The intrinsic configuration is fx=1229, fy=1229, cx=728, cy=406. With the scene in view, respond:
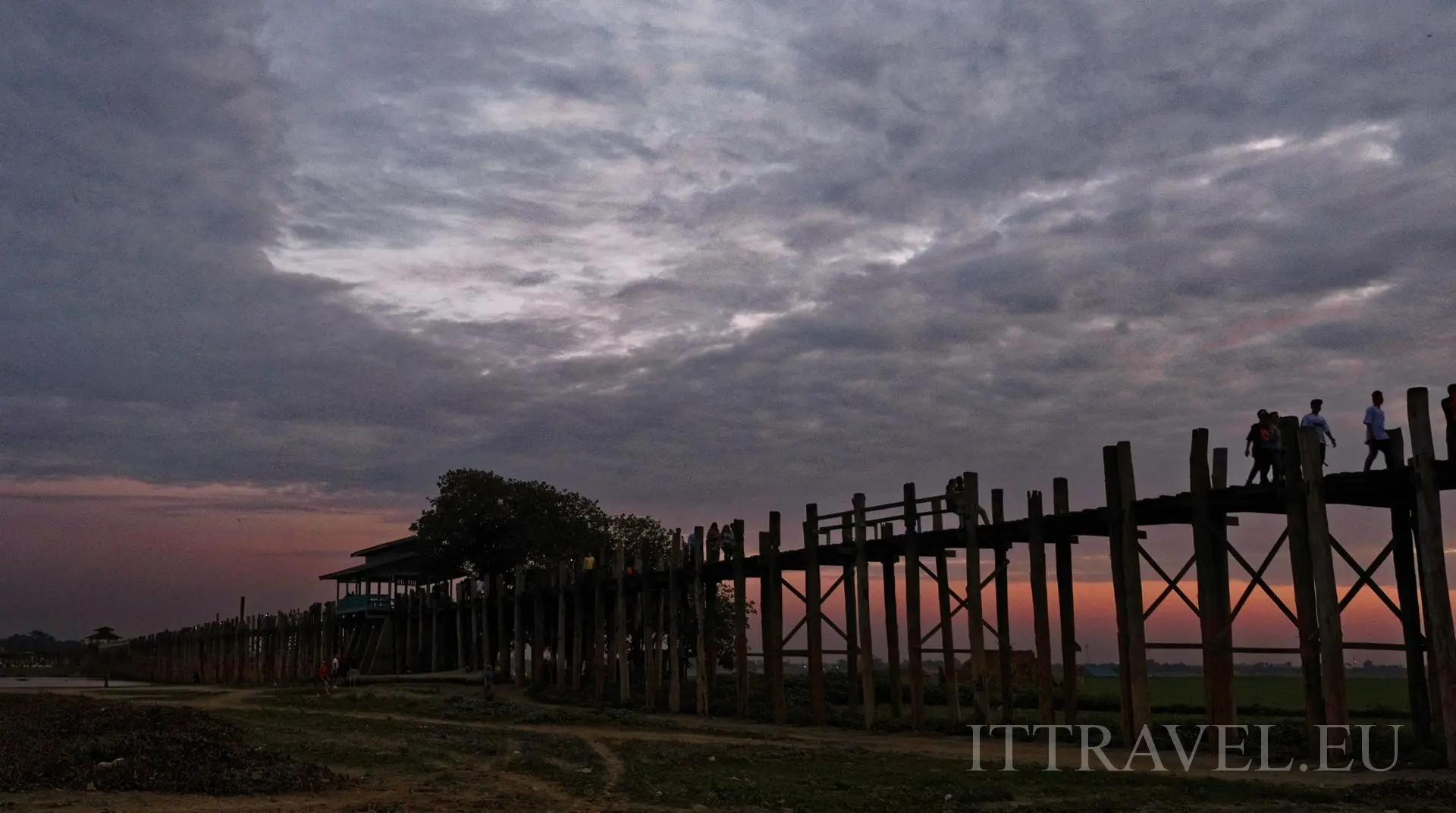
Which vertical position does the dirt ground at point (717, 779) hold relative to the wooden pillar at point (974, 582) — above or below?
below

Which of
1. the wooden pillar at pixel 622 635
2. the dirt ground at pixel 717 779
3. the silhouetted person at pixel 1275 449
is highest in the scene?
the silhouetted person at pixel 1275 449

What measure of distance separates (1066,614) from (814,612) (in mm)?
6247

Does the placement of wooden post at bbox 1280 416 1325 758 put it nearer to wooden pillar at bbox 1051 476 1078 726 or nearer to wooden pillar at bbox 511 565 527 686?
wooden pillar at bbox 1051 476 1078 726

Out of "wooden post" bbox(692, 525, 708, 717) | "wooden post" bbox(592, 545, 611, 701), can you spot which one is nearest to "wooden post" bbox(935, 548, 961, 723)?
"wooden post" bbox(692, 525, 708, 717)

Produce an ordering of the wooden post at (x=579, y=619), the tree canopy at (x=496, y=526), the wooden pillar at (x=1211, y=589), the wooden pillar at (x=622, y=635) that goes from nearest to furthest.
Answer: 1. the wooden pillar at (x=1211, y=589)
2. the wooden pillar at (x=622, y=635)
3. the wooden post at (x=579, y=619)
4. the tree canopy at (x=496, y=526)

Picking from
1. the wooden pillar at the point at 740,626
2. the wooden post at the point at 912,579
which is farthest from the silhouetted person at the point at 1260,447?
the wooden pillar at the point at 740,626

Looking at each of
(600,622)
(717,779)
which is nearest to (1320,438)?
(717,779)

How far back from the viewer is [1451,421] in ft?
56.2

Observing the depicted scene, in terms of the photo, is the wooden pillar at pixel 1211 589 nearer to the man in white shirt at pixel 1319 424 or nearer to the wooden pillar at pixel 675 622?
the man in white shirt at pixel 1319 424

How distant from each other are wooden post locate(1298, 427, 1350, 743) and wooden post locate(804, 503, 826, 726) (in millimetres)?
11465

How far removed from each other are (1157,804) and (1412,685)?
25.8 feet

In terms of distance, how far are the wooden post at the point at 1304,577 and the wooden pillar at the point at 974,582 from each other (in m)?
6.78

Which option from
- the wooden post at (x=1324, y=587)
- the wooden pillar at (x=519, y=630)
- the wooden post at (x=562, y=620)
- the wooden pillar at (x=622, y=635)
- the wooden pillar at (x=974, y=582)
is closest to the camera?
the wooden post at (x=1324, y=587)

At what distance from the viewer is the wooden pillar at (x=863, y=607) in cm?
2555
